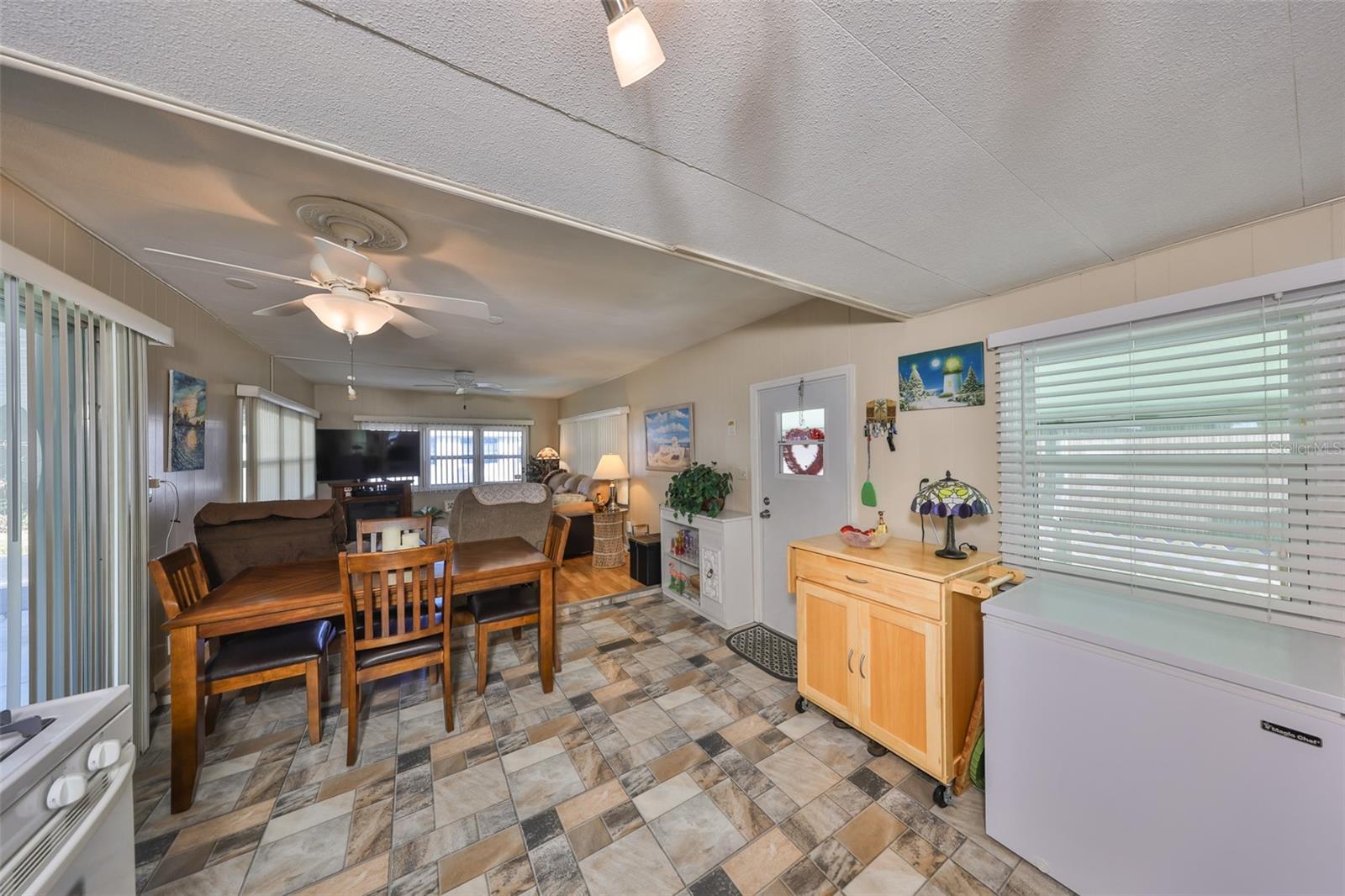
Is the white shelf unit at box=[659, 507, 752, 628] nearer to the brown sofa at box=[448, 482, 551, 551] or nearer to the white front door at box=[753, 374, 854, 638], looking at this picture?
the white front door at box=[753, 374, 854, 638]

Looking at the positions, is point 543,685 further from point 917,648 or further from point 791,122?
point 791,122

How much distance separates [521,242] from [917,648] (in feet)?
8.49

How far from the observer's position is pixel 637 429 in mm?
5266

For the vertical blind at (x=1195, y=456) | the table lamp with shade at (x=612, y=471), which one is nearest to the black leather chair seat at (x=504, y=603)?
the table lamp with shade at (x=612, y=471)

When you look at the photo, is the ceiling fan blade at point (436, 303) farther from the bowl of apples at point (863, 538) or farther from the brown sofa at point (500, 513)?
the bowl of apples at point (863, 538)

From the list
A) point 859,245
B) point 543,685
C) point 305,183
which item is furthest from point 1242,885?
point 305,183

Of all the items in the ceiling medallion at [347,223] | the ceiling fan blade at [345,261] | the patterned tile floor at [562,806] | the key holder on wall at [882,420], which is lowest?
the patterned tile floor at [562,806]

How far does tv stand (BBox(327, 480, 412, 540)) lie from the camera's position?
5.84 metres

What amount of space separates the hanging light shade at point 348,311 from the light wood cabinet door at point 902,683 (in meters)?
2.80

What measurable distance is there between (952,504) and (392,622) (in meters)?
2.88

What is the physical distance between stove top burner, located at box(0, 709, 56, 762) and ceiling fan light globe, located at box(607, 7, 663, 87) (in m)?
1.55

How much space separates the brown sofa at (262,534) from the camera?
2.58m

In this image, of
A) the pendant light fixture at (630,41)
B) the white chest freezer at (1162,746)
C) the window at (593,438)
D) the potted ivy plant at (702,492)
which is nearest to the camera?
the pendant light fixture at (630,41)

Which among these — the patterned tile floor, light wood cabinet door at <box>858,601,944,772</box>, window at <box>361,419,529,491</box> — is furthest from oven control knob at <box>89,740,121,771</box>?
window at <box>361,419,529,491</box>
